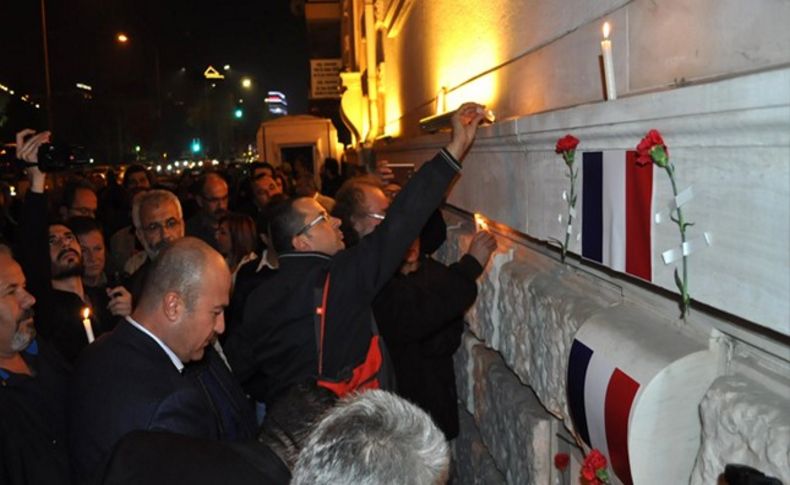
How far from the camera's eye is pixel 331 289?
3.14m

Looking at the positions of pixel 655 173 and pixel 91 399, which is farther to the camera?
pixel 91 399

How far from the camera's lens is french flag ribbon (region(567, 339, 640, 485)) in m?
1.97

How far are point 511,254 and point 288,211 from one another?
1.12m

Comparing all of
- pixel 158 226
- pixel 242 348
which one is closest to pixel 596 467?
pixel 242 348

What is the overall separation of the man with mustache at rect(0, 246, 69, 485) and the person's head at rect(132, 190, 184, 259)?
169 cm

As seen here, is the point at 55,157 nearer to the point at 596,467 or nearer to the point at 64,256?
the point at 64,256

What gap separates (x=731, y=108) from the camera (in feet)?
A: 4.83

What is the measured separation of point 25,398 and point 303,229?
128 centimetres

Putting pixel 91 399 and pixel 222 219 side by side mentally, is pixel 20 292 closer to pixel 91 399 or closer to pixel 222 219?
pixel 91 399

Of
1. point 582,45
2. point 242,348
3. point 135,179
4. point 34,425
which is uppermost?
point 582,45

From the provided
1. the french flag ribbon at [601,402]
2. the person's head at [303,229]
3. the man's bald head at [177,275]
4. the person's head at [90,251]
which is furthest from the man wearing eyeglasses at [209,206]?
the french flag ribbon at [601,402]

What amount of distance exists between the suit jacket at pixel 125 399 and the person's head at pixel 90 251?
91.2 inches

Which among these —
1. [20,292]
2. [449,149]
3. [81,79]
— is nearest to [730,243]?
[449,149]

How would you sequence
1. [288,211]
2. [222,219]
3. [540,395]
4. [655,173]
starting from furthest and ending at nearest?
[222,219]
[288,211]
[540,395]
[655,173]
